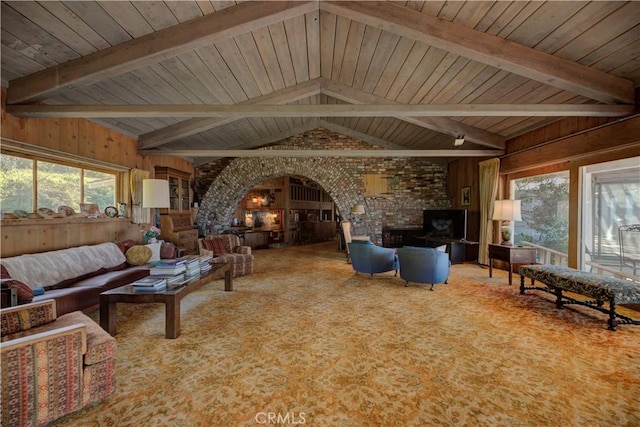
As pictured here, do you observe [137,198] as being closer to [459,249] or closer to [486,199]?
[459,249]

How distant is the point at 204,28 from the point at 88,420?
10.8 ft

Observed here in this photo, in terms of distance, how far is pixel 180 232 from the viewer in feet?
20.4

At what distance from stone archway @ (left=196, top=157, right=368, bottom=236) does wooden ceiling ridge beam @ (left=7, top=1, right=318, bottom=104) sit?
16.1ft

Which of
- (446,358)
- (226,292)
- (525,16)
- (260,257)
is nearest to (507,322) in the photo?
(446,358)

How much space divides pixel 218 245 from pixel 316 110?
11.2 ft

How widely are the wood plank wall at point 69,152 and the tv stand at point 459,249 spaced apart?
262 inches

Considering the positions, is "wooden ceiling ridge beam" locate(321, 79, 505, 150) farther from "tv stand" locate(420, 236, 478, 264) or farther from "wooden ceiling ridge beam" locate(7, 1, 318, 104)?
"tv stand" locate(420, 236, 478, 264)

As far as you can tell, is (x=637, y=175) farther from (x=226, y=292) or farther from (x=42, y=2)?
(x=42, y=2)

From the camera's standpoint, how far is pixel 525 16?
254 centimetres

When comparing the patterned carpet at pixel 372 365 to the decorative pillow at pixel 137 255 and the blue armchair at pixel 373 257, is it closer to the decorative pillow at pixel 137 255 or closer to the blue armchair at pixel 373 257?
the decorative pillow at pixel 137 255

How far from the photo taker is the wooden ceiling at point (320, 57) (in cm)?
252

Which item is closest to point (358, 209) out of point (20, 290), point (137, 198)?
point (137, 198)

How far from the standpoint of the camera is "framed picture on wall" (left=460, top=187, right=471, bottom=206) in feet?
22.7

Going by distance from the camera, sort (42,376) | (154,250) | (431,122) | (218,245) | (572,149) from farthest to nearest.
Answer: (218,245)
(431,122)
(154,250)
(572,149)
(42,376)
